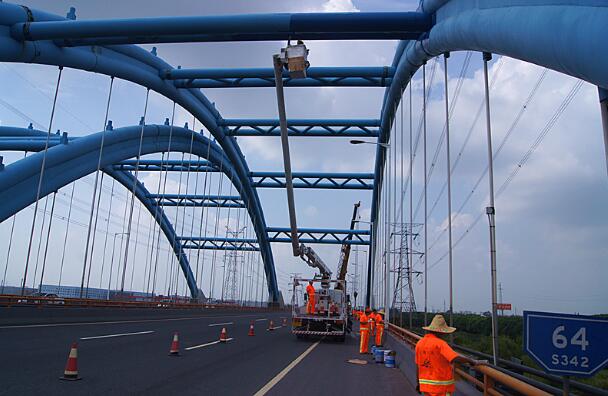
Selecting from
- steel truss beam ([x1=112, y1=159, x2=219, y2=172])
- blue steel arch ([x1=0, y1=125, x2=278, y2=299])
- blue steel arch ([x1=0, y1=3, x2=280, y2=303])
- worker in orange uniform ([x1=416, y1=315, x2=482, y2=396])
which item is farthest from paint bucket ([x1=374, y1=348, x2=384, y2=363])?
steel truss beam ([x1=112, y1=159, x2=219, y2=172])

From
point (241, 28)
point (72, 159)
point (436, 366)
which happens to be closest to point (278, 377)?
point (436, 366)

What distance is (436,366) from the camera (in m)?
5.88

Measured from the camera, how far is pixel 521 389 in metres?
4.88

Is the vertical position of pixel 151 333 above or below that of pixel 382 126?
below

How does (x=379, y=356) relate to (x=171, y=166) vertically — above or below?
below

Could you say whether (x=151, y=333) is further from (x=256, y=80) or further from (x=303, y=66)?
(x=256, y=80)

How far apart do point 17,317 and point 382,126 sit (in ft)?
84.8

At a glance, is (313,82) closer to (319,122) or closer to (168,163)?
(319,122)

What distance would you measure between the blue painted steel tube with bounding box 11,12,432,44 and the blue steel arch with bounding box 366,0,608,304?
1866 mm

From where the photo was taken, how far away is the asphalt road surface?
29.1 ft

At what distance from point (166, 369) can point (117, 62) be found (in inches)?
898

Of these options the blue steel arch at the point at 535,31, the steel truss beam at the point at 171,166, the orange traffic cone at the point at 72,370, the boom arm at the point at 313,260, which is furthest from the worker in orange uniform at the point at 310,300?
the steel truss beam at the point at 171,166

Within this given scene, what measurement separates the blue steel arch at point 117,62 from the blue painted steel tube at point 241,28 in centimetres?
65

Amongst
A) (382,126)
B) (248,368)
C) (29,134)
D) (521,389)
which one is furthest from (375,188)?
(521,389)
